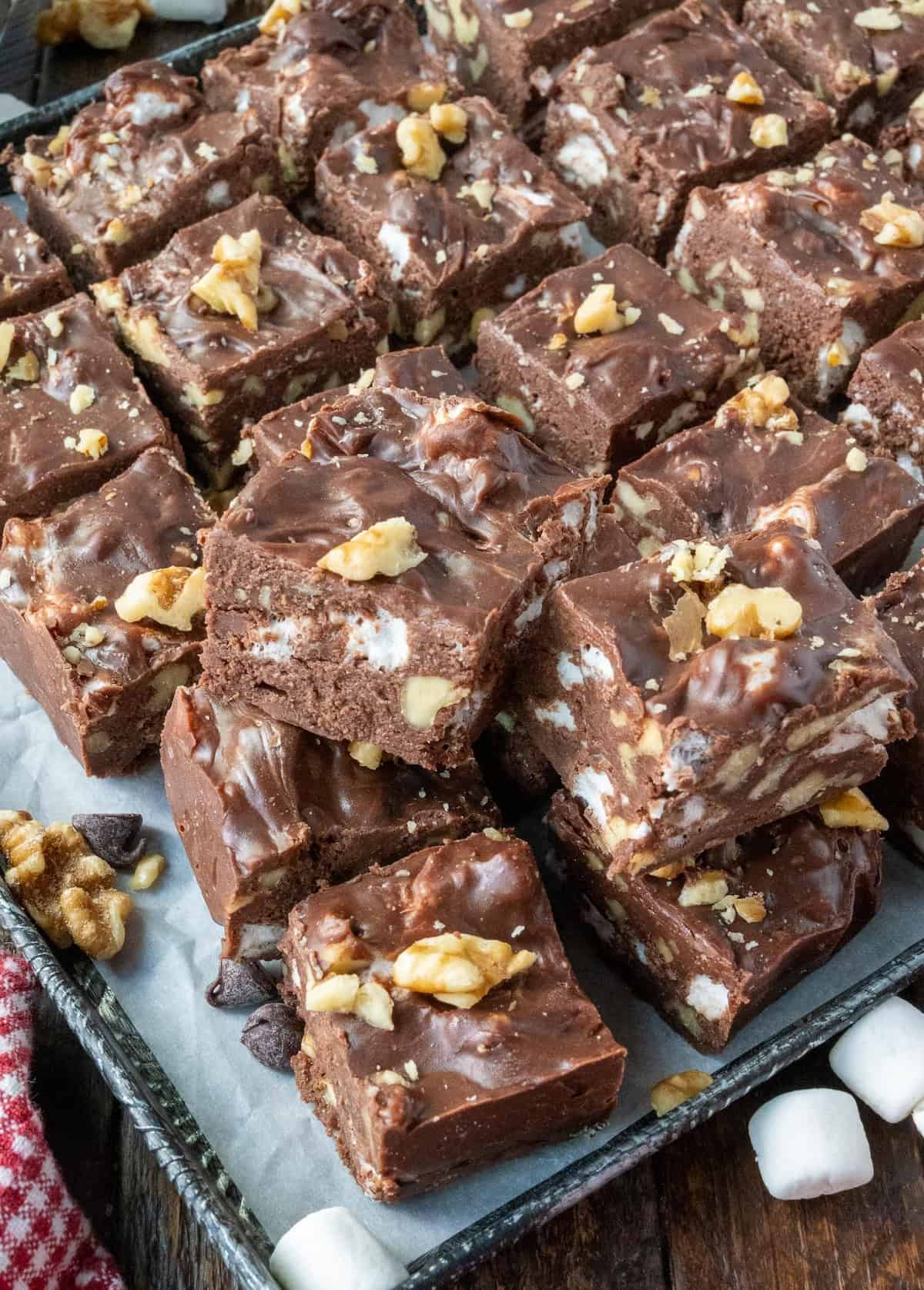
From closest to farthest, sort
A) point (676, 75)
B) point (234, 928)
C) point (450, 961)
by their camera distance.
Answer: point (450, 961), point (234, 928), point (676, 75)

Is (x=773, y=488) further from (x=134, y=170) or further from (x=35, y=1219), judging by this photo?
(x=35, y=1219)

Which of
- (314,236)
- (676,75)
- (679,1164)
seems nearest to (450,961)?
(679,1164)

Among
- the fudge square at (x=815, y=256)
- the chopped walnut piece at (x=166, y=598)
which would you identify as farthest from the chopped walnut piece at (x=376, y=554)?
the fudge square at (x=815, y=256)

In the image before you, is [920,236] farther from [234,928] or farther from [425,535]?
[234,928]

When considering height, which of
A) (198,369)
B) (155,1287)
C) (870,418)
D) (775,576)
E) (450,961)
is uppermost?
(198,369)

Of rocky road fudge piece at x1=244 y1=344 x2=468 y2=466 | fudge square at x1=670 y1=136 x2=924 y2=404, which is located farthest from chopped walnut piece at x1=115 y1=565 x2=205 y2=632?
fudge square at x1=670 y1=136 x2=924 y2=404

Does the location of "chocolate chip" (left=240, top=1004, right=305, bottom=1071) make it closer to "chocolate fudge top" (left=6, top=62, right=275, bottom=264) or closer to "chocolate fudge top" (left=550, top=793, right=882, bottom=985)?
"chocolate fudge top" (left=550, top=793, right=882, bottom=985)

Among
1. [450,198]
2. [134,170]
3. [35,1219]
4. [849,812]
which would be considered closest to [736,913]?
[849,812]
